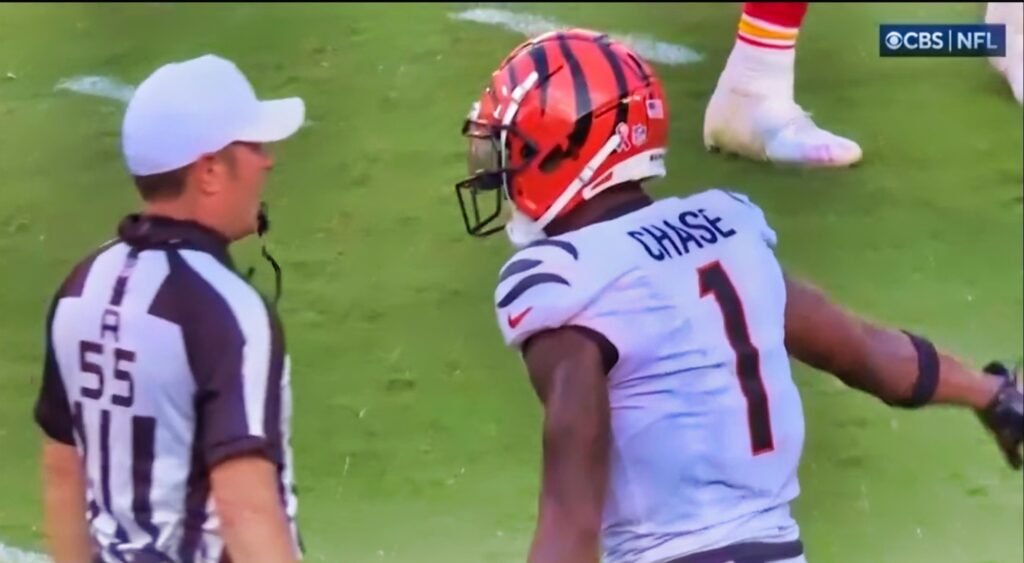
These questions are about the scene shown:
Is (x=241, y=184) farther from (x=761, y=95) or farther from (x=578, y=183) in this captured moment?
(x=761, y=95)

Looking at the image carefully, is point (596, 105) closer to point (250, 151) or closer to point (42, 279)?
point (250, 151)

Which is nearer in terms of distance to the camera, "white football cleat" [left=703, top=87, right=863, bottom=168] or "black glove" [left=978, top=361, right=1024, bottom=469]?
"black glove" [left=978, top=361, right=1024, bottom=469]

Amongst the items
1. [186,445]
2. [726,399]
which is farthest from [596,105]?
[186,445]

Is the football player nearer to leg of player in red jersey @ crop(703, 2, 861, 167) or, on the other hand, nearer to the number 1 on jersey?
the number 1 on jersey

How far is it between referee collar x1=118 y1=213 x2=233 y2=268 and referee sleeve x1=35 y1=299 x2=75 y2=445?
0.13m

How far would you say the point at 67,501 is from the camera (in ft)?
5.79

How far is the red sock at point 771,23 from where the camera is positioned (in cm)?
360

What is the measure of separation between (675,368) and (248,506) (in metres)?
0.53

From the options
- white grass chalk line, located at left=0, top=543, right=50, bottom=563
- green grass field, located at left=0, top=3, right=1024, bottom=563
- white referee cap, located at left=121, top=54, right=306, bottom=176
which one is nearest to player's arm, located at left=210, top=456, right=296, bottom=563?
white referee cap, located at left=121, top=54, right=306, bottom=176

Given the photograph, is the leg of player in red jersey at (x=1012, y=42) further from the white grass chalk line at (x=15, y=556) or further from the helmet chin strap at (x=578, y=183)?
the white grass chalk line at (x=15, y=556)

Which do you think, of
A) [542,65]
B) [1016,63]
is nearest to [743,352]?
[542,65]

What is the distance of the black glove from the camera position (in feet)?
6.88

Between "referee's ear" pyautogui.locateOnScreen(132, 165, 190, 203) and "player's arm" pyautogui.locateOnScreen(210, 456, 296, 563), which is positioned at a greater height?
"referee's ear" pyautogui.locateOnScreen(132, 165, 190, 203)

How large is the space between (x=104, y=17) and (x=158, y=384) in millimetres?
2802
